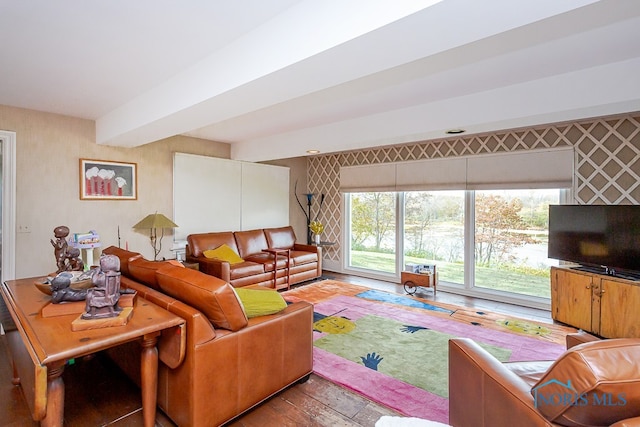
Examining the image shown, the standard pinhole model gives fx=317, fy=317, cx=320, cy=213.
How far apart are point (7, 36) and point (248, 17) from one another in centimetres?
154

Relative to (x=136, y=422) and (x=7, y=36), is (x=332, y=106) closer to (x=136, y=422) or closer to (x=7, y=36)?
(x=7, y=36)

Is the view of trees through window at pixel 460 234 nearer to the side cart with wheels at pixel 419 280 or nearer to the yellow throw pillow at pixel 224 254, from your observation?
the side cart with wheels at pixel 419 280

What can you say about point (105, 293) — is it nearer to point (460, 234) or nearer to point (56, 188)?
point (56, 188)

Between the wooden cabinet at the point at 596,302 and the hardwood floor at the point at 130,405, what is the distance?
2621 millimetres

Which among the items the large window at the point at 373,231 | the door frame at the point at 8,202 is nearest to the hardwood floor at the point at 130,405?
the door frame at the point at 8,202

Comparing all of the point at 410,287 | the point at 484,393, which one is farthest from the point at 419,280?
the point at 484,393

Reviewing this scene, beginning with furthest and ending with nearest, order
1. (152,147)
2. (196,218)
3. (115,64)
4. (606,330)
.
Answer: (196,218) < (152,147) < (606,330) < (115,64)

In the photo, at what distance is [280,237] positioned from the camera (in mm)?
5844

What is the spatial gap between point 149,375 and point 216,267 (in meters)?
2.54

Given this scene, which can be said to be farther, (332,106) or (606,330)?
(332,106)

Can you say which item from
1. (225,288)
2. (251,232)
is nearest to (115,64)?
(225,288)

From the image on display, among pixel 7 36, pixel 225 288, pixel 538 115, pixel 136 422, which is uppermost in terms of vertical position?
pixel 7 36

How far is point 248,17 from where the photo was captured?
1.77 m

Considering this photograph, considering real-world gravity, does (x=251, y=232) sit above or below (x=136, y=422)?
above
